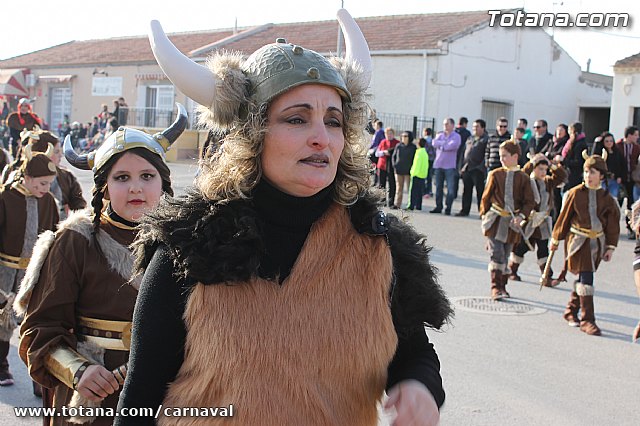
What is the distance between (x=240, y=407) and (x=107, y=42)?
44792mm

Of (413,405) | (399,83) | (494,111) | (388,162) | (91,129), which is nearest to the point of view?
(413,405)

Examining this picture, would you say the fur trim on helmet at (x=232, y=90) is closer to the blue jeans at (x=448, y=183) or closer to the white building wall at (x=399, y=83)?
the blue jeans at (x=448, y=183)

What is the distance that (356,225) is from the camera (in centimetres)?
227

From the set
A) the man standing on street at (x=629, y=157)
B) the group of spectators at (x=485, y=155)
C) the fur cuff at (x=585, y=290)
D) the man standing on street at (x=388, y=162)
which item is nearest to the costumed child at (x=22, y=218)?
the fur cuff at (x=585, y=290)

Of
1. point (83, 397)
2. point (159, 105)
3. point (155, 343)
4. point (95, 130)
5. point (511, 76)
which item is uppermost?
point (511, 76)

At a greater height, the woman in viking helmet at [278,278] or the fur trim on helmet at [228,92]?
the fur trim on helmet at [228,92]

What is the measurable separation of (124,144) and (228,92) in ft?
4.22

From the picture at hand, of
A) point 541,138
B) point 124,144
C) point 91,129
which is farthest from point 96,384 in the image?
point 91,129

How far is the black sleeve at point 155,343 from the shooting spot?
2053 mm

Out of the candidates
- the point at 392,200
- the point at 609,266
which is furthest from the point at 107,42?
the point at 609,266

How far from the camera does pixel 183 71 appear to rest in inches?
84.9

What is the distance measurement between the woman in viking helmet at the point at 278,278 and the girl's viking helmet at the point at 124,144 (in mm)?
1129

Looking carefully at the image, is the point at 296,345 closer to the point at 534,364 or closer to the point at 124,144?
the point at 124,144

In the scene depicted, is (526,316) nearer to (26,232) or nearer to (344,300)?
(26,232)
